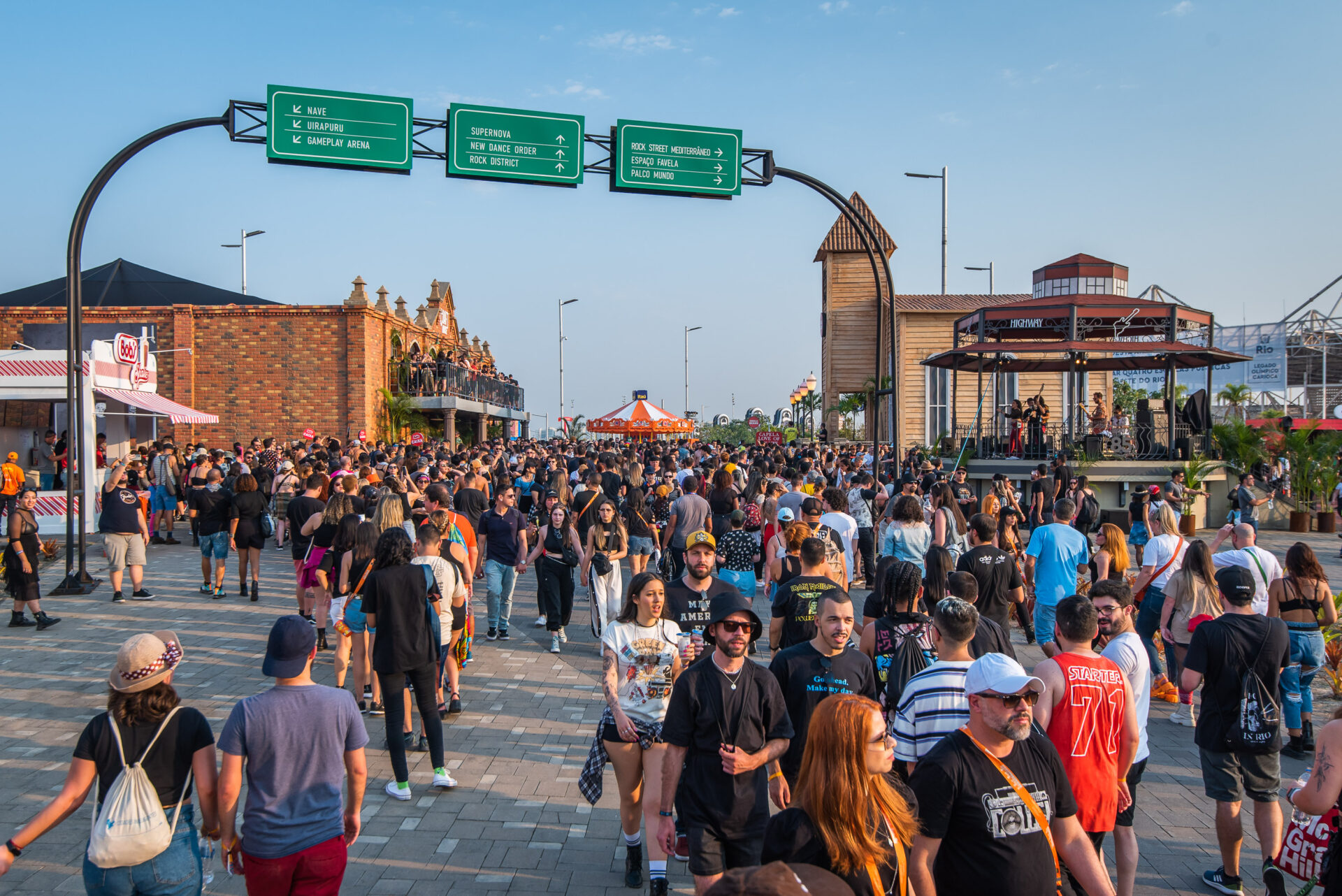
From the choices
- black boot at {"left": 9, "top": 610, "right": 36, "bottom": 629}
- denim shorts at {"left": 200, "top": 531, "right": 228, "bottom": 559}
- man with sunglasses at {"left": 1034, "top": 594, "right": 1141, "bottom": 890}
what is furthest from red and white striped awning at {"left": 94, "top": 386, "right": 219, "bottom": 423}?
man with sunglasses at {"left": 1034, "top": 594, "right": 1141, "bottom": 890}

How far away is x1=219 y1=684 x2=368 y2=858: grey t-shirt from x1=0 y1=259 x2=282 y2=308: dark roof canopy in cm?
2796

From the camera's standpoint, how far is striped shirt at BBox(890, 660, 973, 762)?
11.9 feet

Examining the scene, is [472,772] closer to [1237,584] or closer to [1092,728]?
[1092,728]

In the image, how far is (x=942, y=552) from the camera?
17.1 feet

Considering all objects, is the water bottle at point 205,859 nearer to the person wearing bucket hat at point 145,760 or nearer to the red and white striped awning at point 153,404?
the person wearing bucket hat at point 145,760

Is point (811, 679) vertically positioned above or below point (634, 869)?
above

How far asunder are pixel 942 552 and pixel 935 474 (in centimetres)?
1015

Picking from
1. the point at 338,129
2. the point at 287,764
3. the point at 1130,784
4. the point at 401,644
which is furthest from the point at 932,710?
the point at 338,129

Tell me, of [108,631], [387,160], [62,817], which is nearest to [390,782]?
[62,817]

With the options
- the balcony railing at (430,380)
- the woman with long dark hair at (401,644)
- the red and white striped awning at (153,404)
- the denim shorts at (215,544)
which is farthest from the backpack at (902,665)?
the balcony railing at (430,380)

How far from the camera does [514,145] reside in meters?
13.7

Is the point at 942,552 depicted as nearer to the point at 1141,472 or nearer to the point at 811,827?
the point at 811,827

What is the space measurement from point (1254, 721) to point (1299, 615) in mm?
2124

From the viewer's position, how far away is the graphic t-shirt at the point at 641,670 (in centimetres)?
449
